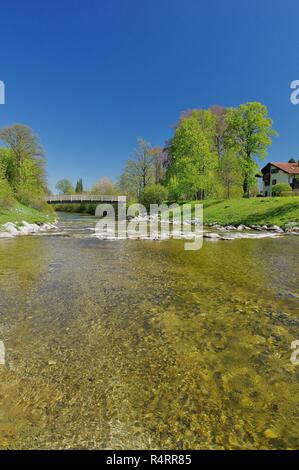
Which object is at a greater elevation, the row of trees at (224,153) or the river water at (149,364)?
the row of trees at (224,153)

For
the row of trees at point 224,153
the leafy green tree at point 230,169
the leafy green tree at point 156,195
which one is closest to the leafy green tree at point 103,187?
the leafy green tree at point 156,195

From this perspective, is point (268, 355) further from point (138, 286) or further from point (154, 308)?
point (138, 286)

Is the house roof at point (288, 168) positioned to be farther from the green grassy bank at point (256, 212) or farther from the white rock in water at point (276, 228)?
the white rock in water at point (276, 228)

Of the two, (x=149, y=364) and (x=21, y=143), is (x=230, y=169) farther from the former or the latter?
(x=149, y=364)

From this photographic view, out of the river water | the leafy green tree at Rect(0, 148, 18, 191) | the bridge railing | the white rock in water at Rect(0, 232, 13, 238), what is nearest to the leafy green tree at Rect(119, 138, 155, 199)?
the bridge railing

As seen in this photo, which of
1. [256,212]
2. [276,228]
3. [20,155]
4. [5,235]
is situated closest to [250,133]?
[256,212]

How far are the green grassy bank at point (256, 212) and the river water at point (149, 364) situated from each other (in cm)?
1667

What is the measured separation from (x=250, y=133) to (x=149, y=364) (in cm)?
3997

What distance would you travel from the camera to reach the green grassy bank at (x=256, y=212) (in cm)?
2164

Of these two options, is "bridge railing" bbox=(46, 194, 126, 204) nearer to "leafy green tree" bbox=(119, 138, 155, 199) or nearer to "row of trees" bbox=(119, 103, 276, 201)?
"leafy green tree" bbox=(119, 138, 155, 199)

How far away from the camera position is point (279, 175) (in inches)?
2354

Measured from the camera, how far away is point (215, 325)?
416cm

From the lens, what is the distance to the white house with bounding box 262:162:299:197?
188ft

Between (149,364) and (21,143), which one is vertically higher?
(21,143)
